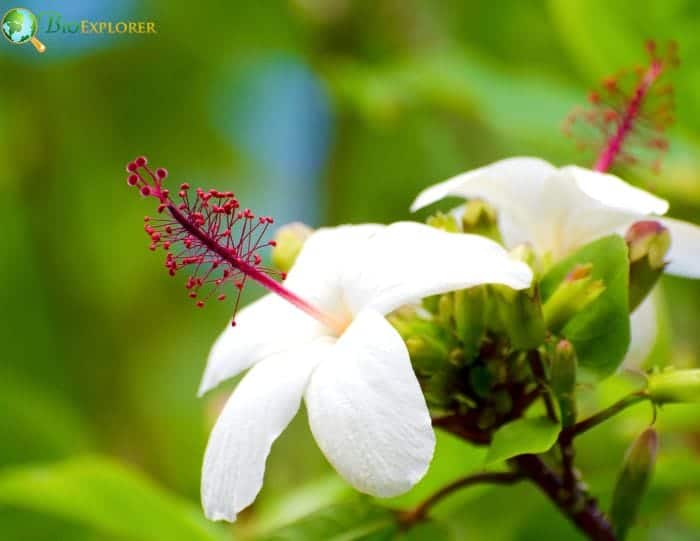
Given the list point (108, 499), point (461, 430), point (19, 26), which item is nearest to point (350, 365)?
point (461, 430)

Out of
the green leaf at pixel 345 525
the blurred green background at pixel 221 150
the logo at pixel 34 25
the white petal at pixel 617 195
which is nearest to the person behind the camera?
the white petal at pixel 617 195

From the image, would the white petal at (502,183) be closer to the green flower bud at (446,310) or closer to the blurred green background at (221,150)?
the green flower bud at (446,310)

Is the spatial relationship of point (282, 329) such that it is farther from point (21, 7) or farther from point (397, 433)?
point (21, 7)

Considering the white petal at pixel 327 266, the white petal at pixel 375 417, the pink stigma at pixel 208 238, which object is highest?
the pink stigma at pixel 208 238

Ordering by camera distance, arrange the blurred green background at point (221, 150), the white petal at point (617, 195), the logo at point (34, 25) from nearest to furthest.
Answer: the white petal at point (617, 195) → the logo at point (34, 25) → the blurred green background at point (221, 150)

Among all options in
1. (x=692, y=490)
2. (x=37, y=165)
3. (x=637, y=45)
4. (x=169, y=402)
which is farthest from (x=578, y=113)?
(x=37, y=165)

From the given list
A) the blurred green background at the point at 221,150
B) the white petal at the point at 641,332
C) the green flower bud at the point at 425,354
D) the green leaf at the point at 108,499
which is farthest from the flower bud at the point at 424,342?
the blurred green background at the point at 221,150

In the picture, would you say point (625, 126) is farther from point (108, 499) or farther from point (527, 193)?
point (108, 499)
